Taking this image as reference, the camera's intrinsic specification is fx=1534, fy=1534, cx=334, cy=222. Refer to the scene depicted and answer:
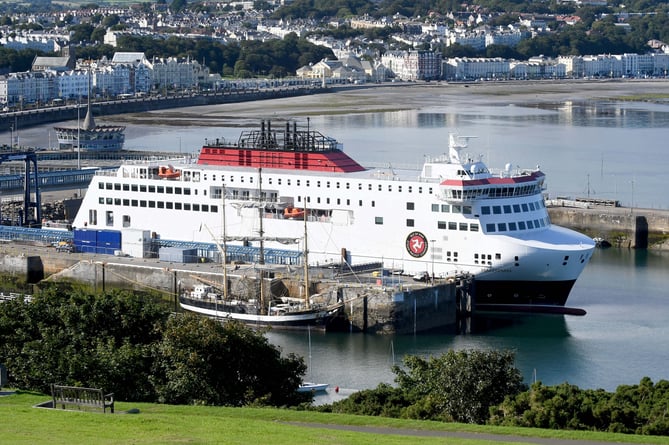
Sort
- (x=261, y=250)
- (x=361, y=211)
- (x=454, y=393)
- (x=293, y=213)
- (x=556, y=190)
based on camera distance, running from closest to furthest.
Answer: (x=454, y=393) → (x=261, y=250) → (x=361, y=211) → (x=293, y=213) → (x=556, y=190)

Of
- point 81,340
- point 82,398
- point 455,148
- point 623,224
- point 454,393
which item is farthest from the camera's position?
point 623,224

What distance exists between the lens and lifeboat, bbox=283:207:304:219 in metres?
43.7

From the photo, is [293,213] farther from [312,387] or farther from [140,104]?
[140,104]

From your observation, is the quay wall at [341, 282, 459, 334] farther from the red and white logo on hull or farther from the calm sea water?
the red and white logo on hull

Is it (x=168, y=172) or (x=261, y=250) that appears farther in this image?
(x=168, y=172)

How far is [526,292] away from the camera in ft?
133

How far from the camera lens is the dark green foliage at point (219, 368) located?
24641 mm

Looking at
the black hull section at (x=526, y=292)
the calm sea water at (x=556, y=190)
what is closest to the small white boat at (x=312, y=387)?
the calm sea water at (x=556, y=190)

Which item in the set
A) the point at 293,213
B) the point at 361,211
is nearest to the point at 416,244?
the point at 361,211

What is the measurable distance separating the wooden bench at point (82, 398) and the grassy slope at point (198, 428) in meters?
0.30

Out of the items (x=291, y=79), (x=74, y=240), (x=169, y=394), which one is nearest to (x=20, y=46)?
(x=291, y=79)

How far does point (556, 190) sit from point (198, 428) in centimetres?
4789

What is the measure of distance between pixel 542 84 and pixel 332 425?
161610 millimetres

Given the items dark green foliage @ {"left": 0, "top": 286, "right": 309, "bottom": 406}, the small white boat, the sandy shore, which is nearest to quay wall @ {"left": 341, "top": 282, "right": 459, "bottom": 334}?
the small white boat
